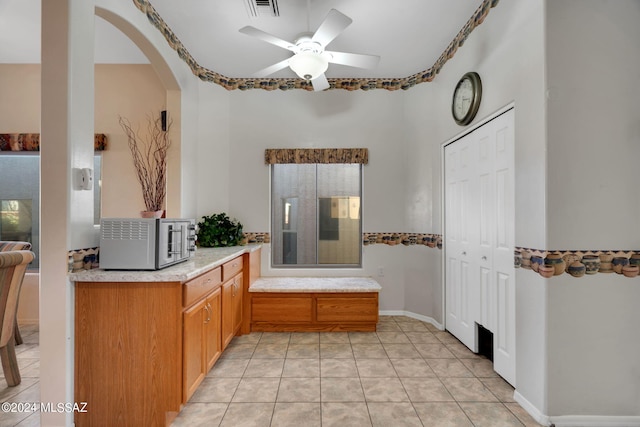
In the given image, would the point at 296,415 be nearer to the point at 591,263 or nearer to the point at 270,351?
the point at 270,351

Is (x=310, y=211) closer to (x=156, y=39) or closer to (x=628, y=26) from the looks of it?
(x=156, y=39)

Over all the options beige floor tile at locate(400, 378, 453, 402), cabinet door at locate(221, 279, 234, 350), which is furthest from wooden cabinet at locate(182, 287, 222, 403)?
beige floor tile at locate(400, 378, 453, 402)

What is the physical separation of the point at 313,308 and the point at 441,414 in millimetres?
1631

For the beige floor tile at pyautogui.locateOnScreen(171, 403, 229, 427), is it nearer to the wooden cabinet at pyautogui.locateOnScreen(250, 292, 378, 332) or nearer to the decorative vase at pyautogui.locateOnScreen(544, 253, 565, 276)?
the wooden cabinet at pyautogui.locateOnScreen(250, 292, 378, 332)

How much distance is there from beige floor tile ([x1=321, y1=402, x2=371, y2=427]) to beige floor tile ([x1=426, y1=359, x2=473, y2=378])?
81 cm

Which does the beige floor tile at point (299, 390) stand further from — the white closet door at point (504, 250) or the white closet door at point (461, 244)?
the white closet door at point (461, 244)

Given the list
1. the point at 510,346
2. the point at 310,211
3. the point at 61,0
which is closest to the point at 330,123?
the point at 310,211

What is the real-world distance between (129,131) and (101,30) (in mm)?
994

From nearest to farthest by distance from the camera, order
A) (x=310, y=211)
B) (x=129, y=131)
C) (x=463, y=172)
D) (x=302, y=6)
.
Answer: (x=302, y=6) < (x=463, y=172) < (x=129, y=131) < (x=310, y=211)

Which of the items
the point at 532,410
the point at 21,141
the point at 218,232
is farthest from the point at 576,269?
the point at 21,141

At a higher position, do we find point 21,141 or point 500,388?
point 21,141

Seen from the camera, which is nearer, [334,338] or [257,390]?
[257,390]

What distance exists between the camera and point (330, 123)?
3.92m

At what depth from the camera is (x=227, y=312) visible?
2.72 m
